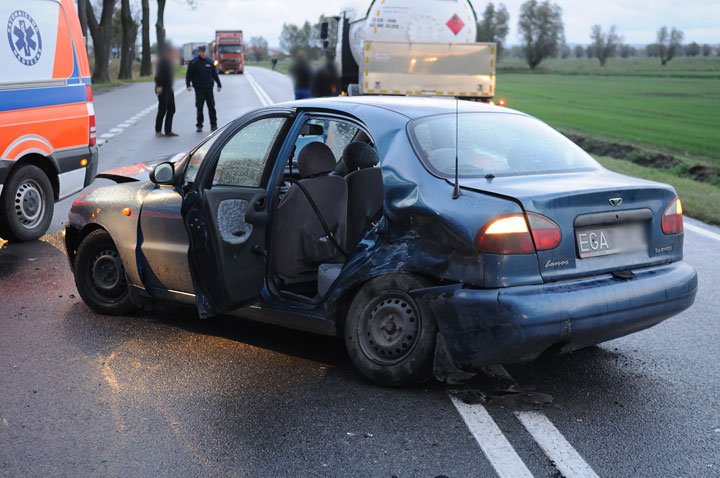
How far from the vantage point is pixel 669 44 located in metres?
154

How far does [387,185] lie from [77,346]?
225 cm

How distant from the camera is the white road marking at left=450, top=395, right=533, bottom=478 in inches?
141

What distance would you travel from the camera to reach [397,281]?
4.43m

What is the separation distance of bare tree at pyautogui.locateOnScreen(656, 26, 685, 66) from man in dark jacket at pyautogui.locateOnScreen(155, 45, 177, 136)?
467ft

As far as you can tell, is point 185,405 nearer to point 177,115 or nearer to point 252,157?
point 252,157

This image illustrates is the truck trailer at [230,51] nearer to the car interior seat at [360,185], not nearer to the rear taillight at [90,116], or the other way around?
the rear taillight at [90,116]

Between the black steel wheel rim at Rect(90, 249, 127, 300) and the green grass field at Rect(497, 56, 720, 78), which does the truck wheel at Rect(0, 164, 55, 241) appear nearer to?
the black steel wheel rim at Rect(90, 249, 127, 300)

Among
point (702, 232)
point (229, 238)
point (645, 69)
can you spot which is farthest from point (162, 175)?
point (645, 69)

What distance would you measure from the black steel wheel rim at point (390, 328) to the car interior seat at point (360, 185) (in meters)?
0.52

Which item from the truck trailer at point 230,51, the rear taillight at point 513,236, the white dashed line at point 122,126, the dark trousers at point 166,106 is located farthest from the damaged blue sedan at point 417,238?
A: the truck trailer at point 230,51

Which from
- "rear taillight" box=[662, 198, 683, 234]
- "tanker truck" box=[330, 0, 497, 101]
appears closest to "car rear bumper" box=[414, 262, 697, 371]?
"rear taillight" box=[662, 198, 683, 234]

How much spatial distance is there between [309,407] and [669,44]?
163 meters

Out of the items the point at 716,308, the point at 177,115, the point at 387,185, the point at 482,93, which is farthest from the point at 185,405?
the point at 177,115

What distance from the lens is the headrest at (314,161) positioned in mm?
5164
